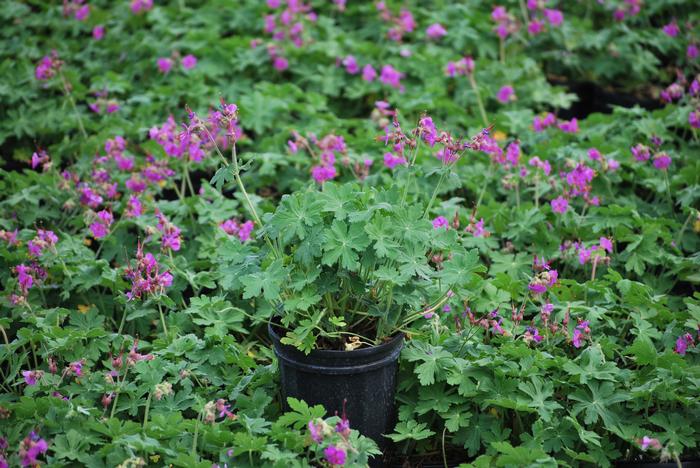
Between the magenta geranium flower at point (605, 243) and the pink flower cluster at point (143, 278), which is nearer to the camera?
the pink flower cluster at point (143, 278)

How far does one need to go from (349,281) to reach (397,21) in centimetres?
317

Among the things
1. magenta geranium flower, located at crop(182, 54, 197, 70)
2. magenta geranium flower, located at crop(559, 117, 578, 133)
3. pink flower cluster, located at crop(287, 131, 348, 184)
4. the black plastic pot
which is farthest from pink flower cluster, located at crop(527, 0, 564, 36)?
the black plastic pot

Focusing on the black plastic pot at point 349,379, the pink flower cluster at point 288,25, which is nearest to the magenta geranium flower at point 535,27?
the pink flower cluster at point 288,25

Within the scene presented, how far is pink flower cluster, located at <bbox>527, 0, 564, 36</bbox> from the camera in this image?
524cm

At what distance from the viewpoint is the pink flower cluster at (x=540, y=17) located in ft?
17.2

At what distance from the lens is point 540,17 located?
5492 mm

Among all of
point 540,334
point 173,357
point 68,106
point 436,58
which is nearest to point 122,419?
point 173,357

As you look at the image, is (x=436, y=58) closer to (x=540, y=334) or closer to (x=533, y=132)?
(x=533, y=132)

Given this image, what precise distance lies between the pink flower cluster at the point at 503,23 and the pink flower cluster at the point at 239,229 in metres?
2.51

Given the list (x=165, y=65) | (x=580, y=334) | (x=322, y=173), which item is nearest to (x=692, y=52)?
(x=322, y=173)

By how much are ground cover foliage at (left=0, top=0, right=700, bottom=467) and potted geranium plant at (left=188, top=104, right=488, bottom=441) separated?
0.04ft

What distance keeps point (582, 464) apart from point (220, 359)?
123 cm

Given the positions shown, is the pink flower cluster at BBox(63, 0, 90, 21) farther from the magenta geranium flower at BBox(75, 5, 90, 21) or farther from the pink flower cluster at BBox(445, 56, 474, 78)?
the pink flower cluster at BBox(445, 56, 474, 78)

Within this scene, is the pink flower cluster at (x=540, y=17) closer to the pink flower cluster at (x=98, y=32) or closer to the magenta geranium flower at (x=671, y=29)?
the magenta geranium flower at (x=671, y=29)
